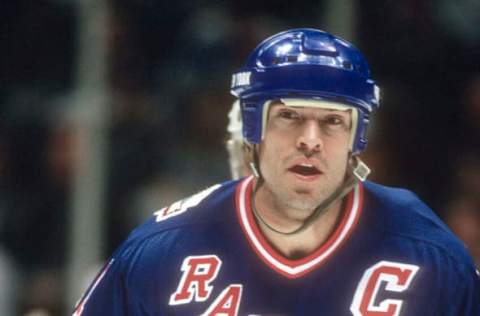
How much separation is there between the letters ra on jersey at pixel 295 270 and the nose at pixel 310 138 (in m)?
0.23

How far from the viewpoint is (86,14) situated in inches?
194

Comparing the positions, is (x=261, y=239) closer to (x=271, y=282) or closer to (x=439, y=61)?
(x=271, y=282)

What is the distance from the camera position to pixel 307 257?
2959 mm

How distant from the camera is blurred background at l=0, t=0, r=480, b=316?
191 inches

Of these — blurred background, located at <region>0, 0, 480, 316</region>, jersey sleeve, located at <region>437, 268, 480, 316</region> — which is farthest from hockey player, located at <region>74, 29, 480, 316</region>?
blurred background, located at <region>0, 0, 480, 316</region>

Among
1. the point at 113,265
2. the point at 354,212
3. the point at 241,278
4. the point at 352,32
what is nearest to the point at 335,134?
the point at 354,212

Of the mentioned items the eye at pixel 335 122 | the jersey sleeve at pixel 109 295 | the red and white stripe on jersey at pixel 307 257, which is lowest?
the jersey sleeve at pixel 109 295

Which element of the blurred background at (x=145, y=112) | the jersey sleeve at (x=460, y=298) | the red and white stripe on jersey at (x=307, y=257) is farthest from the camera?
the blurred background at (x=145, y=112)

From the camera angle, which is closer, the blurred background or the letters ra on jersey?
the letters ra on jersey

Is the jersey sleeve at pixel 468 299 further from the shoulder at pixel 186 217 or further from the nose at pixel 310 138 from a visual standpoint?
the shoulder at pixel 186 217

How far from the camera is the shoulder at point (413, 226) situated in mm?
2875

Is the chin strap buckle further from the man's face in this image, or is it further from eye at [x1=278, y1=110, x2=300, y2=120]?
eye at [x1=278, y1=110, x2=300, y2=120]

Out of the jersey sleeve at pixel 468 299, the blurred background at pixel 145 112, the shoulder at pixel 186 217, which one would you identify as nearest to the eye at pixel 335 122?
the shoulder at pixel 186 217

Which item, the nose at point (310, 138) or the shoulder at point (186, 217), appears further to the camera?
the shoulder at point (186, 217)
